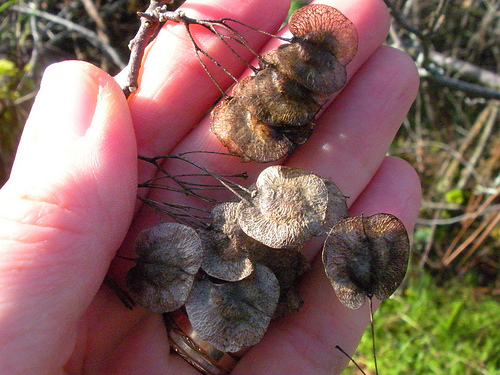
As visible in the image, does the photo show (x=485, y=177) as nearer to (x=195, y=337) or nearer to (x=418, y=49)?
(x=418, y=49)

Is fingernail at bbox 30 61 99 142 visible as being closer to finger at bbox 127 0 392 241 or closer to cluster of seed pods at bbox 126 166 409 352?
cluster of seed pods at bbox 126 166 409 352

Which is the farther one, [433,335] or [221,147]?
[433,335]

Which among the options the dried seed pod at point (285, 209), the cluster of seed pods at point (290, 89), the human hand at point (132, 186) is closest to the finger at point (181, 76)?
the human hand at point (132, 186)

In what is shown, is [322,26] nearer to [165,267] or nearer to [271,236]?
[271,236]

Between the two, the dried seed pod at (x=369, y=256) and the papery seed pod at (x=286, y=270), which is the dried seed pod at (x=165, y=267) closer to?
the papery seed pod at (x=286, y=270)

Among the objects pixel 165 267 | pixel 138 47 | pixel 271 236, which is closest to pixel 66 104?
pixel 138 47

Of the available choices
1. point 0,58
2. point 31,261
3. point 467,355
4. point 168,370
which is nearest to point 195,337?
point 168,370

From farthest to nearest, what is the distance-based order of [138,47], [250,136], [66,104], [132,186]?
[138,47] → [250,136] → [132,186] → [66,104]

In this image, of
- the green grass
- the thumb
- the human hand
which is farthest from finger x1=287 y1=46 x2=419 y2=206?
the green grass
